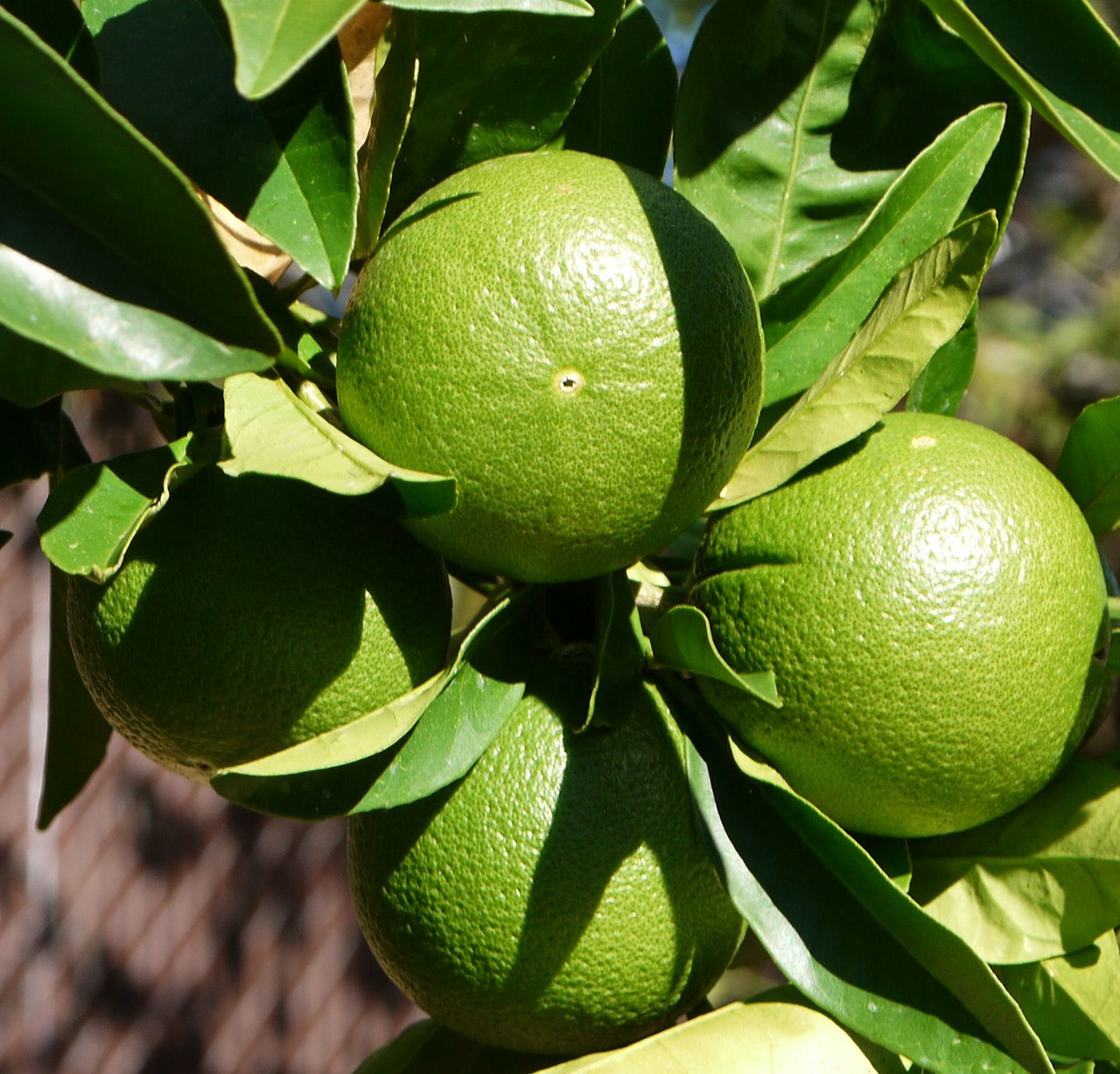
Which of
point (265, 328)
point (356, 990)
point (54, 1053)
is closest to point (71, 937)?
point (54, 1053)

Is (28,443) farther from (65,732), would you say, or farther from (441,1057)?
(441,1057)

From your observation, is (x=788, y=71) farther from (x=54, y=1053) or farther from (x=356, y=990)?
(x=356, y=990)

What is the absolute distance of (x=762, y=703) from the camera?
1.68ft

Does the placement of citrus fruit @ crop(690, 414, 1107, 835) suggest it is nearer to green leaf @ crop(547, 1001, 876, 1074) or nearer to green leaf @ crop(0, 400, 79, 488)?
green leaf @ crop(547, 1001, 876, 1074)

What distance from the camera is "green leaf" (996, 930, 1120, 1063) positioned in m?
0.54

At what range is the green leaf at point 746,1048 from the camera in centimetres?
52

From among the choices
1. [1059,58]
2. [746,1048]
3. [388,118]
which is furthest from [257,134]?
[746,1048]

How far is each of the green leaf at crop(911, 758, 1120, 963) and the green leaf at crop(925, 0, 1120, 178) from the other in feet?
0.91

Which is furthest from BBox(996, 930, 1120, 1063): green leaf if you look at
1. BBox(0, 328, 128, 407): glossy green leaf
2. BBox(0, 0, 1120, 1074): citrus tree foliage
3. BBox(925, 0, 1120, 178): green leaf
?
BBox(0, 328, 128, 407): glossy green leaf

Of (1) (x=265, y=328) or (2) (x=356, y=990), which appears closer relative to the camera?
(1) (x=265, y=328)

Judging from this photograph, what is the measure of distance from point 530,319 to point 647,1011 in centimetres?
30

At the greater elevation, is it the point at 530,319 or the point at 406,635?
the point at 530,319

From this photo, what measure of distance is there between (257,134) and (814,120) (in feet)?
0.87

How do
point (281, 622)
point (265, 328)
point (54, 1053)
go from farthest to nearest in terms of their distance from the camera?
1. point (54, 1053)
2. point (281, 622)
3. point (265, 328)
